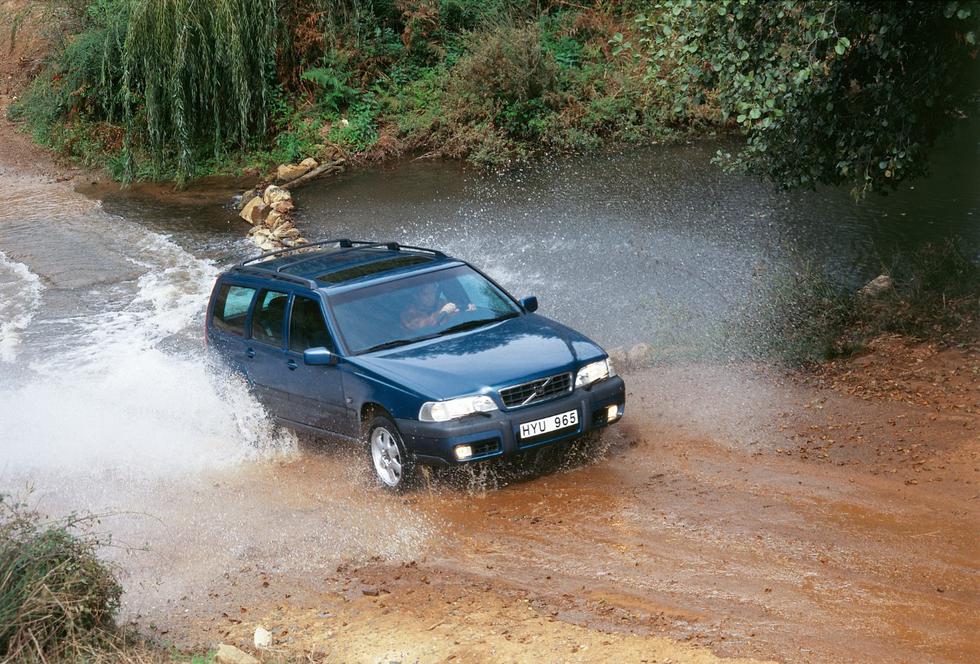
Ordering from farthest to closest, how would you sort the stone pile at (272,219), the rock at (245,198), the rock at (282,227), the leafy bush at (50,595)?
the rock at (245,198), the rock at (282,227), the stone pile at (272,219), the leafy bush at (50,595)

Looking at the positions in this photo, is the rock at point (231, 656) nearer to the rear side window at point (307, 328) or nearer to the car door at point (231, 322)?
the rear side window at point (307, 328)

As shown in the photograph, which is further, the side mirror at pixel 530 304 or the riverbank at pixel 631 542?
the side mirror at pixel 530 304

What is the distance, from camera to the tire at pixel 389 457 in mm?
7971

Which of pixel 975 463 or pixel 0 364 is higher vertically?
pixel 975 463

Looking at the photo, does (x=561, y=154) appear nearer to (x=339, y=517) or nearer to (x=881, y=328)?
(x=881, y=328)

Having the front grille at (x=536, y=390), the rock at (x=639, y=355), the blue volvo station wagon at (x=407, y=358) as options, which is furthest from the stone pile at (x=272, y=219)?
the front grille at (x=536, y=390)

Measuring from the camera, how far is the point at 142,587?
7.14m

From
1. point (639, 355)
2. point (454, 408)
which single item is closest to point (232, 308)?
point (454, 408)

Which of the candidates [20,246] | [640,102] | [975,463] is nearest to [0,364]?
[20,246]

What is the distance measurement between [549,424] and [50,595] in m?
3.68

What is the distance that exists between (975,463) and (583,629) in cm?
363

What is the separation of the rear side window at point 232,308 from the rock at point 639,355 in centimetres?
408

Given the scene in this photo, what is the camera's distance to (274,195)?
2028 centimetres

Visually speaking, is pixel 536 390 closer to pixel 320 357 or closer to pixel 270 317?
pixel 320 357
